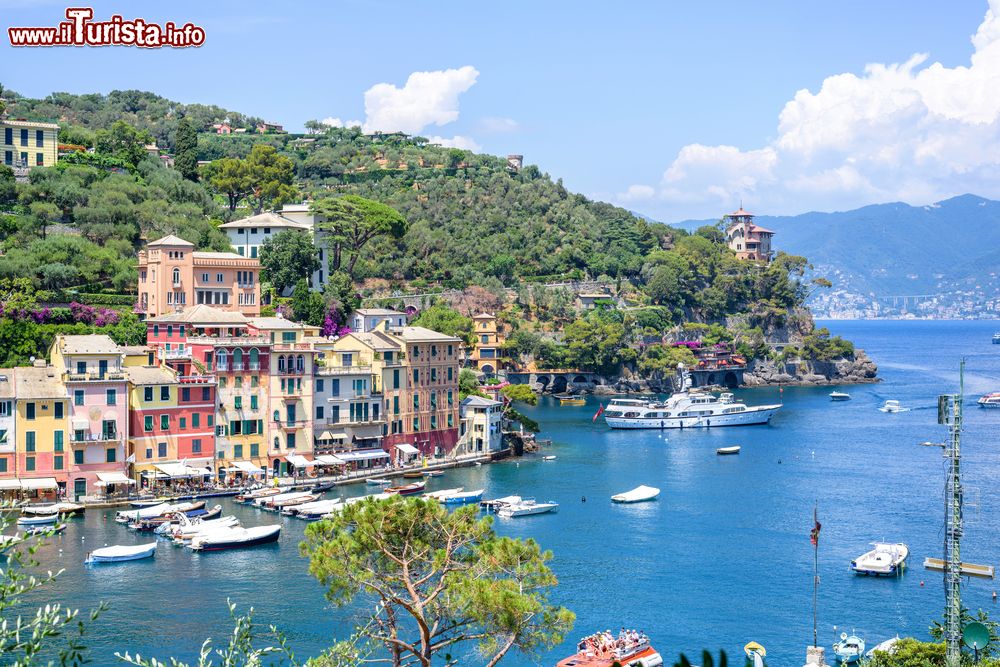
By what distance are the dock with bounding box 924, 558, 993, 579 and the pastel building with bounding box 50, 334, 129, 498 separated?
39.8 metres

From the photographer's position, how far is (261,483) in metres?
66.4

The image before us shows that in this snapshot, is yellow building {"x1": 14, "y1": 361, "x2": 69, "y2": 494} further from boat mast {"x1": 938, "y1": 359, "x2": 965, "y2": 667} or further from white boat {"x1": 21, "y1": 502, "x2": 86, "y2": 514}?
boat mast {"x1": 938, "y1": 359, "x2": 965, "y2": 667}

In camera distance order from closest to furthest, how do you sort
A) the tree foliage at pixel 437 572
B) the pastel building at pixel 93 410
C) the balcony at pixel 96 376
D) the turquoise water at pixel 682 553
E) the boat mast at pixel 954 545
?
the tree foliage at pixel 437 572
the boat mast at pixel 954 545
the turquoise water at pixel 682 553
the pastel building at pixel 93 410
the balcony at pixel 96 376

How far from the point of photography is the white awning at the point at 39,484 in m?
58.5

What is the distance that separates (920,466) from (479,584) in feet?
194

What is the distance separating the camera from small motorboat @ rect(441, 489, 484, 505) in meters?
62.8

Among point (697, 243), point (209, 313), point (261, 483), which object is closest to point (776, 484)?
point (261, 483)

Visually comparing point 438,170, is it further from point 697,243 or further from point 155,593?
point 155,593

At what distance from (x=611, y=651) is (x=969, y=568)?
20.5 metres

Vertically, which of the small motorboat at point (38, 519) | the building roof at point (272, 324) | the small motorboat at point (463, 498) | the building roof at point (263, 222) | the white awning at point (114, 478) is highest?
the building roof at point (263, 222)

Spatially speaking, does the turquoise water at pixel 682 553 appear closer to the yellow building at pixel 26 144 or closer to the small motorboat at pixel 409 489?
the small motorboat at pixel 409 489

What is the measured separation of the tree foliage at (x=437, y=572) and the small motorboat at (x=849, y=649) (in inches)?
557

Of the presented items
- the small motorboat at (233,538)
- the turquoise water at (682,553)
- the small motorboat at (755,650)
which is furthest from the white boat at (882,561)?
the small motorboat at (233,538)

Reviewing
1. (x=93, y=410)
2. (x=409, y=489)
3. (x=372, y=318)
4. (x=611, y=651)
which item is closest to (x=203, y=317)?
(x=93, y=410)
